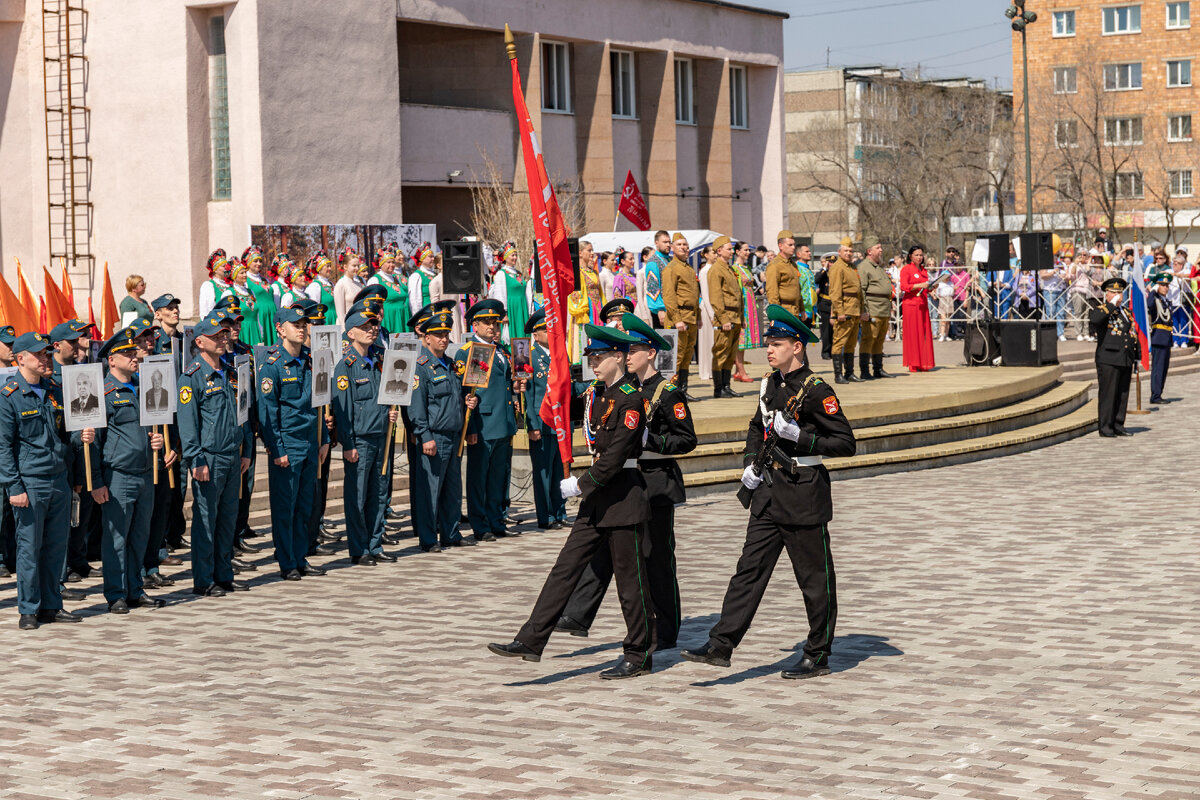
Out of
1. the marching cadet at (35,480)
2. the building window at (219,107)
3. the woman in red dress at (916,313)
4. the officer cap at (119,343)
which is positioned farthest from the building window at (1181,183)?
the marching cadet at (35,480)

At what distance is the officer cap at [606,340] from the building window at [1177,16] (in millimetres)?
82698

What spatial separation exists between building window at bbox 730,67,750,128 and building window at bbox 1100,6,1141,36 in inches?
1782

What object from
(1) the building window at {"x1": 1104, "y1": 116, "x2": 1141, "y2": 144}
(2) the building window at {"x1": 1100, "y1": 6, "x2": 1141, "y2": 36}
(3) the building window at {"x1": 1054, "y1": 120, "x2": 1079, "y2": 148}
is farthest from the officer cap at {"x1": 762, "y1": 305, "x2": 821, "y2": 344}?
(2) the building window at {"x1": 1100, "y1": 6, "x2": 1141, "y2": 36}

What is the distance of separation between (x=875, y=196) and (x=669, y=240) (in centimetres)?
6582

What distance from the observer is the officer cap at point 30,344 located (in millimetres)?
11430

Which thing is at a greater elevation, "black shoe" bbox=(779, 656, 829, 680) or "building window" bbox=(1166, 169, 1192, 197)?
"building window" bbox=(1166, 169, 1192, 197)

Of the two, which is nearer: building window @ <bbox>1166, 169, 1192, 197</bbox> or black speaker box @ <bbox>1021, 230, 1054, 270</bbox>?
black speaker box @ <bbox>1021, 230, 1054, 270</bbox>

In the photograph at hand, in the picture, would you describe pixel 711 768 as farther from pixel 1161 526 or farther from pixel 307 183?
pixel 307 183

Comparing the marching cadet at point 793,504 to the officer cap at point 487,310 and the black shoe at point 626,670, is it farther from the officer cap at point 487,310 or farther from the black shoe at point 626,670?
the officer cap at point 487,310

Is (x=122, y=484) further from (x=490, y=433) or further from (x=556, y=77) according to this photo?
(x=556, y=77)

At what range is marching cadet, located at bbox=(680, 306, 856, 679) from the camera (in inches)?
356

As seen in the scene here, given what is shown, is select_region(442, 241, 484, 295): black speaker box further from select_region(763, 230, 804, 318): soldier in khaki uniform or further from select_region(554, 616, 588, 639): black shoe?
select_region(554, 616, 588, 639): black shoe

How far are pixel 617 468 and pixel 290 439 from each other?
4.56m

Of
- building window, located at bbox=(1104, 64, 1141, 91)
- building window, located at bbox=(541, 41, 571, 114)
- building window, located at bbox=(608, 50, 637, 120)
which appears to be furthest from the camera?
building window, located at bbox=(1104, 64, 1141, 91)
